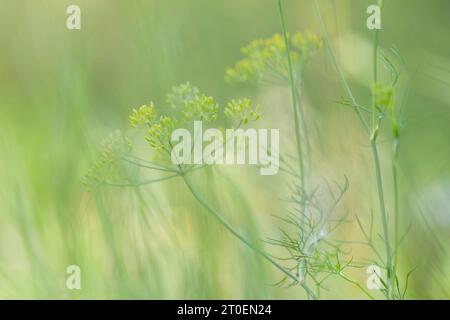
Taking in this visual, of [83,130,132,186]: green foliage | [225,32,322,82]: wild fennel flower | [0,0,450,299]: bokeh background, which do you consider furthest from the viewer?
[0,0,450,299]: bokeh background

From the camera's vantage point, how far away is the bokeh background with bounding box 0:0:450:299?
1599 millimetres

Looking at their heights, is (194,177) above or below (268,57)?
below

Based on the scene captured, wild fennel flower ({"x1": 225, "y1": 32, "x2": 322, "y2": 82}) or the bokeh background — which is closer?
wild fennel flower ({"x1": 225, "y1": 32, "x2": 322, "y2": 82})

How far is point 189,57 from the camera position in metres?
2.50

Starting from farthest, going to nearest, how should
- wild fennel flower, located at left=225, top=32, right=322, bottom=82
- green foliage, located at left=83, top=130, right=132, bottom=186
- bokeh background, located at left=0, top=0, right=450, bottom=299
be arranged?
bokeh background, located at left=0, top=0, right=450, bottom=299 → wild fennel flower, located at left=225, top=32, right=322, bottom=82 → green foliage, located at left=83, top=130, right=132, bottom=186

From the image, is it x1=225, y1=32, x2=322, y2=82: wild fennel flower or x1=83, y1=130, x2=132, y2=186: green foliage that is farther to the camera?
x1=225, y1=32, x2=322, y2=82: wild fennel flower

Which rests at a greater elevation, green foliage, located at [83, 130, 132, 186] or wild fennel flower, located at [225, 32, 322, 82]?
wild fennel flower, located at [225, 32, 322, 82]

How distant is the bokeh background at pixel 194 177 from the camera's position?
1599 millimetres

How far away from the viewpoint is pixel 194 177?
168cm

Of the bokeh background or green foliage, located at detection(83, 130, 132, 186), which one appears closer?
green foliage, located at detection(83, 130, 132, 186)

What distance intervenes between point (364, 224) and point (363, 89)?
0.46m

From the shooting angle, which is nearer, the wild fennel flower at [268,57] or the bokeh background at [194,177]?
the wild fennel flower at [268,57]

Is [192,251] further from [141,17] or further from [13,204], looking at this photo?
[141,17]

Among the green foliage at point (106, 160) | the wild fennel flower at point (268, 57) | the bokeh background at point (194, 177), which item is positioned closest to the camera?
the green foliage at point (106, 160)
